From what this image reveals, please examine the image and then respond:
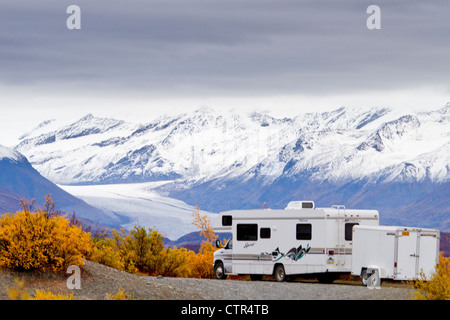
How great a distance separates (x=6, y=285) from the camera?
27.2m

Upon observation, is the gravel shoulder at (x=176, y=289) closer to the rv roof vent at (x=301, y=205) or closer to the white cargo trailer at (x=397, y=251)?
the white cargo trailer at (x=397, y=251)

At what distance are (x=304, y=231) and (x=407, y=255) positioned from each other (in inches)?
177

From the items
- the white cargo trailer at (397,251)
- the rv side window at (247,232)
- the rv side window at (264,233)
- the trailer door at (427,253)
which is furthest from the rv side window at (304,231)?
the trailer door at (427,253)

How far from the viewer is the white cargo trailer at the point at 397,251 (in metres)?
33.5

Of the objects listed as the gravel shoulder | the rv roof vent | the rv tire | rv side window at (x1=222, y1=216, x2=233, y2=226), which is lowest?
the rv tire

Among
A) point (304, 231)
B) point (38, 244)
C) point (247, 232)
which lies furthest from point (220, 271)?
point (38, 244)

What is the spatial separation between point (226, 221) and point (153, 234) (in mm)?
5283

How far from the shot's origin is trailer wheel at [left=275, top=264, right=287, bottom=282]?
37000 millimetres

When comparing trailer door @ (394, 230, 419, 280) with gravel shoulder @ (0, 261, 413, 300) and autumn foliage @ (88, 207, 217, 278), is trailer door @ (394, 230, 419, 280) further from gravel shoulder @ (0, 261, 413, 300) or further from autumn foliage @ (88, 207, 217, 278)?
autumn foliage @ (88, 207, 217, 278)

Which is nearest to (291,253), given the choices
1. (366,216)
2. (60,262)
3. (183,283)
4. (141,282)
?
(366,216)

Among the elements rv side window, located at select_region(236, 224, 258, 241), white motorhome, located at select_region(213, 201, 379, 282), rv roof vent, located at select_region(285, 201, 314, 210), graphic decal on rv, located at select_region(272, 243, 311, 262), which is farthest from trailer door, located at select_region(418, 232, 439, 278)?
rv side window, located at select_region(236, 224, 258, 241)

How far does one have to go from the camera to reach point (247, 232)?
37844 mm

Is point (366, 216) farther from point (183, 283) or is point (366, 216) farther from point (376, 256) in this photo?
point (183, 283)

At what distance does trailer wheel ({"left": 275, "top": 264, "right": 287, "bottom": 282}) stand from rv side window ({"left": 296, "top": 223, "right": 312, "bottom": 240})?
1534 millimetres
